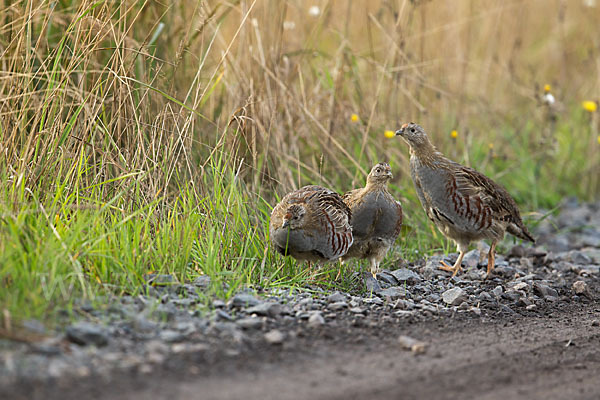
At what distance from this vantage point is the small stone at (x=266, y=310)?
4101mm

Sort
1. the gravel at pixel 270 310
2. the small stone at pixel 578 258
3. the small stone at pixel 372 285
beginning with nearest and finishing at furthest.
Answer: 1. the gravel at pixel 270 310
2. the small stone at pixel 372 285
3. the small stone at pixel 578 258

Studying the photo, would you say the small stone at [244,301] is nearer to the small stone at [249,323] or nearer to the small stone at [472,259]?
the small stone at [249,323]

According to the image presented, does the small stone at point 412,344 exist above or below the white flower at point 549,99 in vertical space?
below

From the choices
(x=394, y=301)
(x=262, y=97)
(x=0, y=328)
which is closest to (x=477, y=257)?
(x=394, y=301)

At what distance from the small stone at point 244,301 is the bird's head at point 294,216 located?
0.70 m

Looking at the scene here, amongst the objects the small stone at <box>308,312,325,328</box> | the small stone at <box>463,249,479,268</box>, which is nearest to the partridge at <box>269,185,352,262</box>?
the small stone at <box>308,312,325,328</box>

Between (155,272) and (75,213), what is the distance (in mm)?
566

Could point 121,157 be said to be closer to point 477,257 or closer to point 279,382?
point 279,382

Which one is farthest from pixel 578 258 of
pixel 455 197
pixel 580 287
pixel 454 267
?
pixel 455 197

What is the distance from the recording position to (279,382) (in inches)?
129

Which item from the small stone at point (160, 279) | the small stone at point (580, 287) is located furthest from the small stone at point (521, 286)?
the small stone at point (160, 279)

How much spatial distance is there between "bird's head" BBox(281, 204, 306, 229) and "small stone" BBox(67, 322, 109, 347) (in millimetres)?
1647

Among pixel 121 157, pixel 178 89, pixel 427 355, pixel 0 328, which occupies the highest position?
pixel 178 89

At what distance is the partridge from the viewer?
4895 mm
